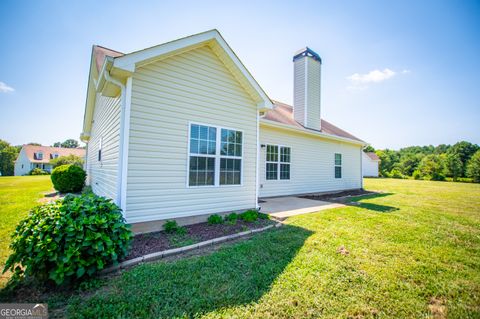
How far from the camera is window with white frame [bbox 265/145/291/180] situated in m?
9.02

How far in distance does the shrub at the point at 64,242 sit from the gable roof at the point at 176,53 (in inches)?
118

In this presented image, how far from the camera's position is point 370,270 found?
2.90 metres

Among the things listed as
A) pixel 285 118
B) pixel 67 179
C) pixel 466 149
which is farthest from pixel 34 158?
pixel 466 149

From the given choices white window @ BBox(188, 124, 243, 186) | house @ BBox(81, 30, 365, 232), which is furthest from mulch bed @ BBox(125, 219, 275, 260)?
white window @ BBox(188, 124, 243, 186)

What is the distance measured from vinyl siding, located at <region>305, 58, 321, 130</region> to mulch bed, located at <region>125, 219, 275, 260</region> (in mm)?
8086

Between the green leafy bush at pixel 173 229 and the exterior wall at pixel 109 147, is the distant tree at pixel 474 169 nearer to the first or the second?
the green leafy bush at pixel 173 229

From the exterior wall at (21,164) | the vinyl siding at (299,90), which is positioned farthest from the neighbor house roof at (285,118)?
the exterior wall at (21,164)

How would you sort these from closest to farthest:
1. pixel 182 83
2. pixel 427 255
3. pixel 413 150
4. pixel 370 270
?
pixel 370 270, pixel 427 255, pixel 182 83, pixel 413 150

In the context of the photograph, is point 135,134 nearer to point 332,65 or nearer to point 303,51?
point 303,51

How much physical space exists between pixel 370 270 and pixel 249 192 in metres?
3.89

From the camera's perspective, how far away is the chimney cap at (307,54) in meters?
11.1

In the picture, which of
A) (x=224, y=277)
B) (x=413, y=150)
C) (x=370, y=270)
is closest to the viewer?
(x=224, y=277)

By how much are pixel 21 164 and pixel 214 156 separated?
55740mm

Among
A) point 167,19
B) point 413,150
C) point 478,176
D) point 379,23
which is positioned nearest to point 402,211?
point 379,23
